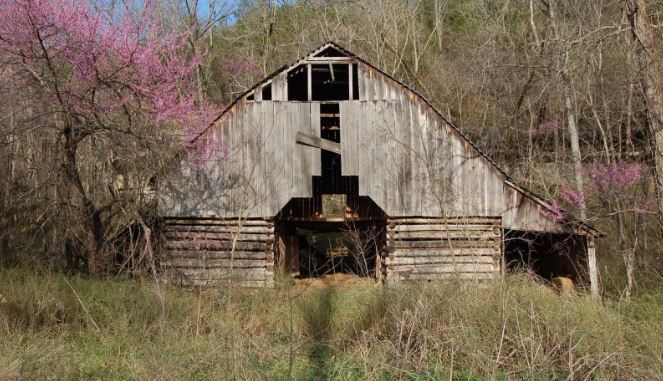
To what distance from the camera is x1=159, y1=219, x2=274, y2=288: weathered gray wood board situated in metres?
14.0

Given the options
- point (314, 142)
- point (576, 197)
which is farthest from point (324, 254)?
point (576, 197)

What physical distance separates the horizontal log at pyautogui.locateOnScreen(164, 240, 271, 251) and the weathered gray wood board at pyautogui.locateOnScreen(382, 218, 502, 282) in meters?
3.21

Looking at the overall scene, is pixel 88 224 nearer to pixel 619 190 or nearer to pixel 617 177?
pixel 619 190

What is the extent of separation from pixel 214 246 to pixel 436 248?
5541mm

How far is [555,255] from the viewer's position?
51.3 feet

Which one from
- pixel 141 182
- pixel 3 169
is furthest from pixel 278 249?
pixel 3 169

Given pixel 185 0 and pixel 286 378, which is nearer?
pixel 286 378

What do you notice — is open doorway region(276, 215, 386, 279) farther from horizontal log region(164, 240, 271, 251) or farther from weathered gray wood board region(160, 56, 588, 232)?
weathered gray wood board region(160, 56, 588, 232)

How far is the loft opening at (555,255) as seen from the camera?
14.0 m

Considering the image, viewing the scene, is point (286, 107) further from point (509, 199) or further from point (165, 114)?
point (509, 199)

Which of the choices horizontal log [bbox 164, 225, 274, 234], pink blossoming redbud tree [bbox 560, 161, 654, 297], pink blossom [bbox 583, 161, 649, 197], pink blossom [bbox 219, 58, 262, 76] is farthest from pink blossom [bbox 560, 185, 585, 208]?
pink blossom [bbox 219, 58, 262, 76]

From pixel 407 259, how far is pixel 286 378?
8.12 meters

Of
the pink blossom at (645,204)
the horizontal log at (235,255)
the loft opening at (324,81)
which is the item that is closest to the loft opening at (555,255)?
the pink blossom at (645,204)

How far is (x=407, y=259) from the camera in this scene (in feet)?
46.5
